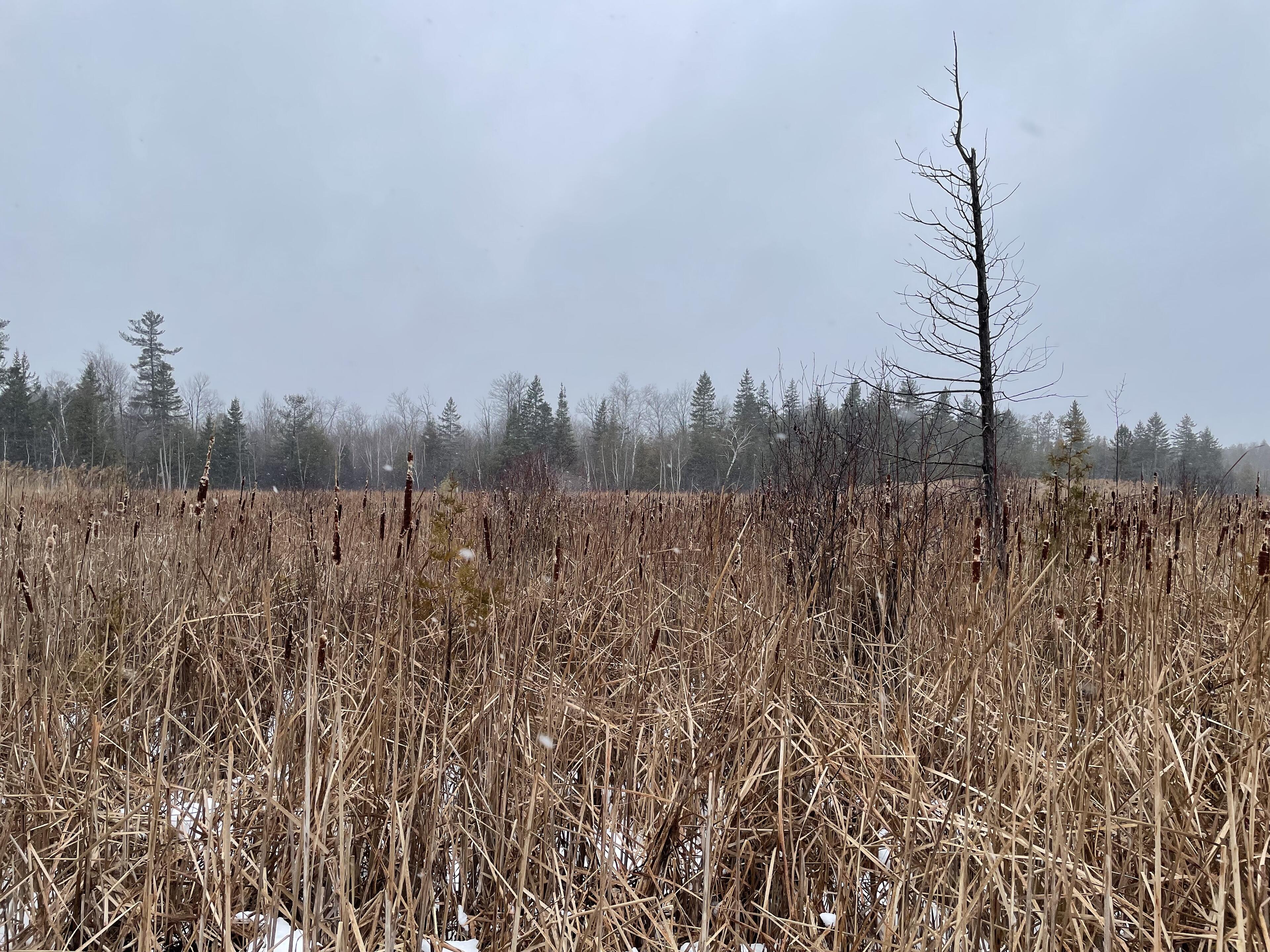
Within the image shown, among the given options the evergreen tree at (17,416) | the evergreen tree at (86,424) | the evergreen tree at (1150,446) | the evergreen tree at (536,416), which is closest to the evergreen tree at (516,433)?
the evergreen tree at (536,416)

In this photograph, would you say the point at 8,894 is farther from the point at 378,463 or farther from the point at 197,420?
the point at 197,420

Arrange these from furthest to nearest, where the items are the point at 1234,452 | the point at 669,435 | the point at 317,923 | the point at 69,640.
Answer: the point at 1234,452 < the point at 669,435 < the point at 69,640 < the point at 317,923

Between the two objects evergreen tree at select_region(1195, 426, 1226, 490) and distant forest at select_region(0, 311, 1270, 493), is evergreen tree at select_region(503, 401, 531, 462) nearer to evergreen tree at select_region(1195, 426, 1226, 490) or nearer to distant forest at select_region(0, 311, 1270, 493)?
distant forest at select_region(0, 311, 1270, 493)

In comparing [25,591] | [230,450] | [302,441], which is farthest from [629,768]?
[230,450]

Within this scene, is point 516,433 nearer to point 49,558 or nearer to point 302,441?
point 302,441

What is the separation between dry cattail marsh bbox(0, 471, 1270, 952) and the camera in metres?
1.54

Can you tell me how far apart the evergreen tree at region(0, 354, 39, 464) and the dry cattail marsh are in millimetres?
54778

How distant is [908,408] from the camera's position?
18.0 feet

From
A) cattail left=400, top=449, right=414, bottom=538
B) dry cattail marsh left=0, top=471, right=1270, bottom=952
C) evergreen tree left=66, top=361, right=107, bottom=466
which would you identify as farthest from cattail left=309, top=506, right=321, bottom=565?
evergreen tree left=66, top=361, right=107, bottom=466

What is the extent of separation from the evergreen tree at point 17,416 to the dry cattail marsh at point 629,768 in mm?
54778

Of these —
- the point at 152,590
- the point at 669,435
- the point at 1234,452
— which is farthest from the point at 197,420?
the point at 1234,452

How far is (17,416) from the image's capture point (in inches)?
1667

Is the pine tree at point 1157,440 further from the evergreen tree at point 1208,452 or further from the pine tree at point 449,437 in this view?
the pine tree at point 449,437

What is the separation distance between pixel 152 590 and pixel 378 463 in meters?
59.1
